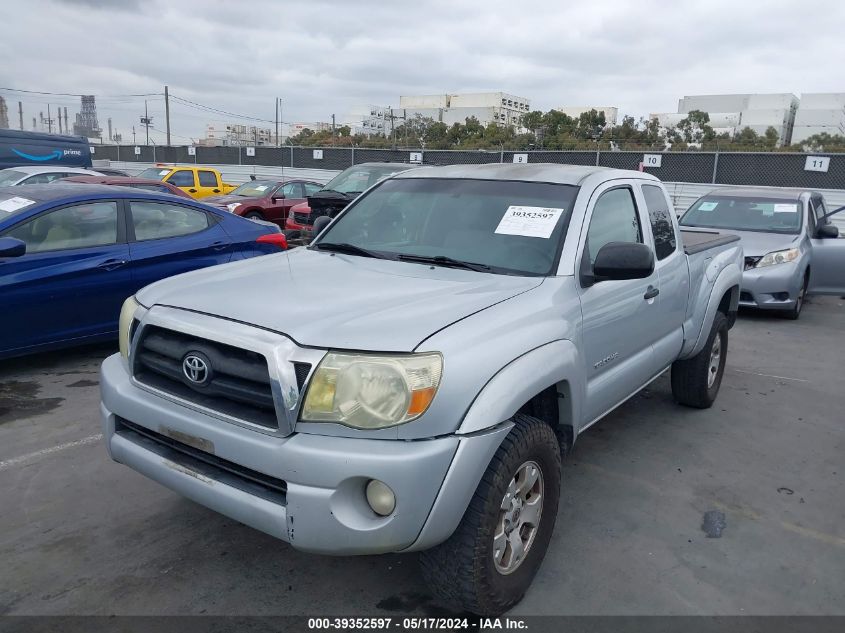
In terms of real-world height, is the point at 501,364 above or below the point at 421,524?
above

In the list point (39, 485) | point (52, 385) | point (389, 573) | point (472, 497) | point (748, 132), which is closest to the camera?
point (472, 497)

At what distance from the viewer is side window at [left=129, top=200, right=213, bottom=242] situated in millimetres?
5830

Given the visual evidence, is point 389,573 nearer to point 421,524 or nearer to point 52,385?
point 421,524

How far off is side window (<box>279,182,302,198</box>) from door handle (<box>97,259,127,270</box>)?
33.5 feet

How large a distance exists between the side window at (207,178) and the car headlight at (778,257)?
15.2m

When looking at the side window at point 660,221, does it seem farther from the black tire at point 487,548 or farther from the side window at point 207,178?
the side window at point 207,178

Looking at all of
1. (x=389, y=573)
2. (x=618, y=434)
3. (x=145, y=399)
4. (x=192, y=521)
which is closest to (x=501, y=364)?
(x=389, y=573)

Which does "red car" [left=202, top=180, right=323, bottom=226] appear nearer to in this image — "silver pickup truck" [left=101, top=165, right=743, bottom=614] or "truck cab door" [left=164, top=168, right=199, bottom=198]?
"truck cab door" [left=164, top=168, right=199, bottom=198]

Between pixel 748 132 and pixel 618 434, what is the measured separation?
1692 inches

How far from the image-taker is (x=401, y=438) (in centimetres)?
224

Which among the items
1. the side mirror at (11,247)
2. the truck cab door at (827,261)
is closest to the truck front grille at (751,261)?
the truck cab door at (827,261)

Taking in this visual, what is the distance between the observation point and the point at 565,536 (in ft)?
10.8

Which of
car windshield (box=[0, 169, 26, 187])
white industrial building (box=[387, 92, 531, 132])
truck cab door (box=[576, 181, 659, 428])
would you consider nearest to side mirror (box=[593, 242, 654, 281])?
truck cab door (box=[576, 181, 659, 428])

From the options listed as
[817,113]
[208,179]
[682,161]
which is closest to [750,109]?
[817,113]
